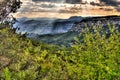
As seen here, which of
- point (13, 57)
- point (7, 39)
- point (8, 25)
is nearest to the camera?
point (13, 57)

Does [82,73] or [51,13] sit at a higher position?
[82,73]

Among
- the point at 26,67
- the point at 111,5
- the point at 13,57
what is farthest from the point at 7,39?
the point at 111,5

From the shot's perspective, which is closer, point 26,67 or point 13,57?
point 26,67

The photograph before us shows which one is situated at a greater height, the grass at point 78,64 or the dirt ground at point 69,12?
the grass at point 78,64

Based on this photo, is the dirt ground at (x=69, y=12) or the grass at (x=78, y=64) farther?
the dirt ground at (x=69, y=12)

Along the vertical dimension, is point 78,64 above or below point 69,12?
above

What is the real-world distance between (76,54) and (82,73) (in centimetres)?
73

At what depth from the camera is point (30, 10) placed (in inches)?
629

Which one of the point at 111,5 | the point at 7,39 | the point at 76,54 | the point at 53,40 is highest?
the point at 76,54

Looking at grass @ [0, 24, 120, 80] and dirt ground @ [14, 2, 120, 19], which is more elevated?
grass @ [0, 24, 120, 80]

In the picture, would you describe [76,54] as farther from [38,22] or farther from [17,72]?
[38,22]

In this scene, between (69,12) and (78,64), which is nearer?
(78,64)

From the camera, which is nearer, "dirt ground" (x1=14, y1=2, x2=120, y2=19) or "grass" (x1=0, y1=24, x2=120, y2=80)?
"grass" (x1=0, y1=24, x2=120, y2=80)

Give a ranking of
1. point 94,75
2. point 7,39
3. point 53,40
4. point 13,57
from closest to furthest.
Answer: point 94,75, point 13,57, point 7,39, point 53,40
